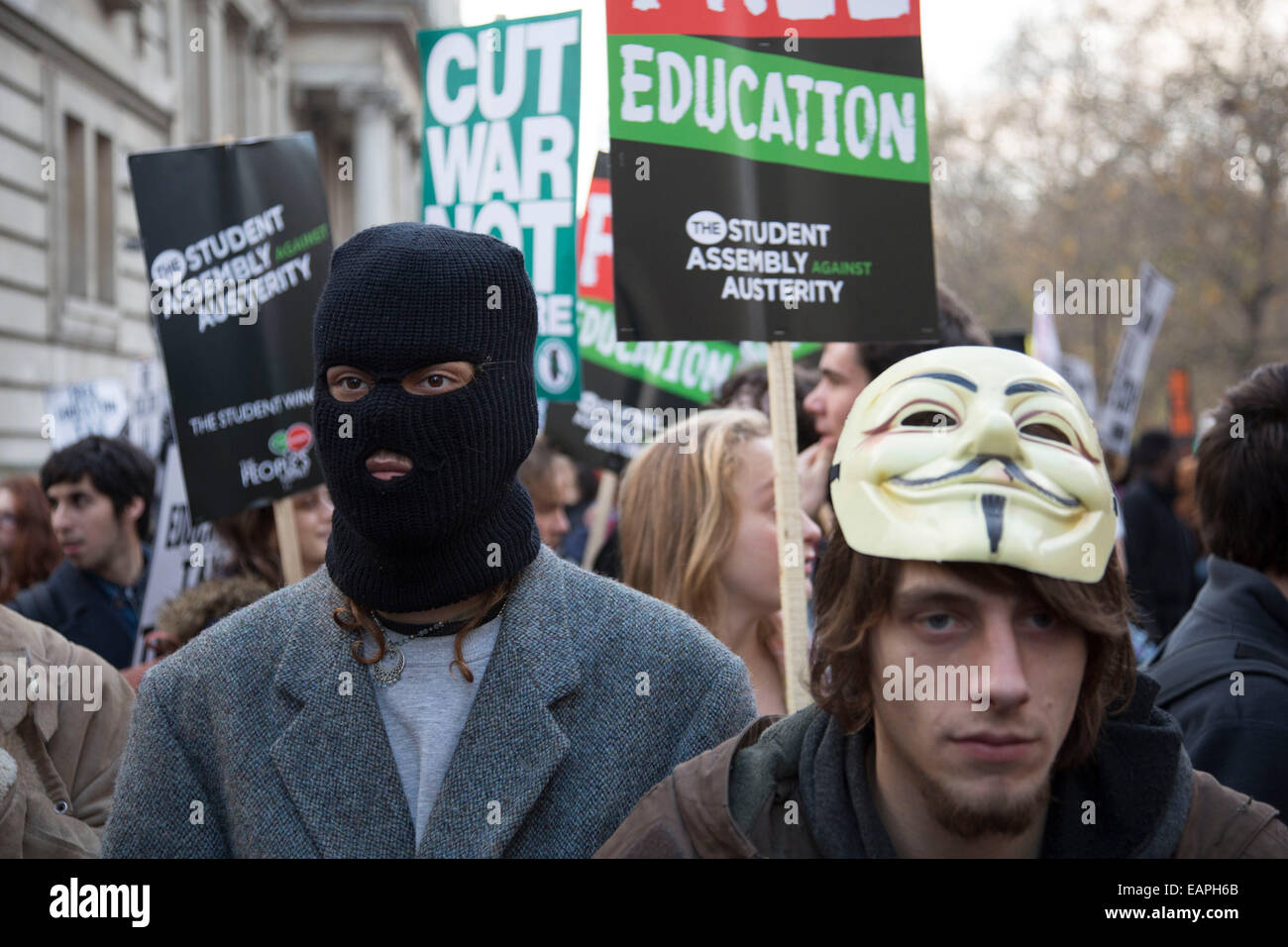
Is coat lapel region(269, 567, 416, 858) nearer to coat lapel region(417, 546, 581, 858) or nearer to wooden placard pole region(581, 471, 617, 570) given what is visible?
coat lapel region(417, 546, 581, 858)

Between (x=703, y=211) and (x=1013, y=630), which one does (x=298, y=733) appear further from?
(x=703, y=211)

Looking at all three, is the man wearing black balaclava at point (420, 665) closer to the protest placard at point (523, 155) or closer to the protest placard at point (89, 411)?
the protest placard at point (523, 155)

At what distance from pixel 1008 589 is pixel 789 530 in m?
1.55

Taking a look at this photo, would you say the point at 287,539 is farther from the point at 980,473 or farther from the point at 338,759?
the point at 980,473

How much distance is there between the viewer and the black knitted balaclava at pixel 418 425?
8.39 feet

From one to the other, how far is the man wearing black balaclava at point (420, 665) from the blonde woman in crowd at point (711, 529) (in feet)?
4.19

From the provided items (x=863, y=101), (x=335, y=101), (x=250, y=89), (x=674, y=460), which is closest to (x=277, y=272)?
(x=674, y=460)

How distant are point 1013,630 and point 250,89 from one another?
2847 cm

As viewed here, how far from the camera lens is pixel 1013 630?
2055 mm

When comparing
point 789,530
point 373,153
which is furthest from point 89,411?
point 373,153

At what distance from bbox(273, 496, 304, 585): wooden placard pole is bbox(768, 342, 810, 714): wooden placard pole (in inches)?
68.1

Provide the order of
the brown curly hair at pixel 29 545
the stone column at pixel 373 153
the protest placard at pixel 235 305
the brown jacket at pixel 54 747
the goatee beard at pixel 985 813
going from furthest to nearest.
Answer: the stone column at pixel 373 153
the brown curly hair at pixel 29 545
the protest placard at pixel 235 305
the brown jacket at pixel 54 747
the goatee beard at pixel 985 813

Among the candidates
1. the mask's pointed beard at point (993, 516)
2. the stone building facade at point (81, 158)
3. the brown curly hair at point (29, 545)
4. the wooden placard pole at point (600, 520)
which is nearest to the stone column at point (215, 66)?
the stone building facade at point (81, 158)
